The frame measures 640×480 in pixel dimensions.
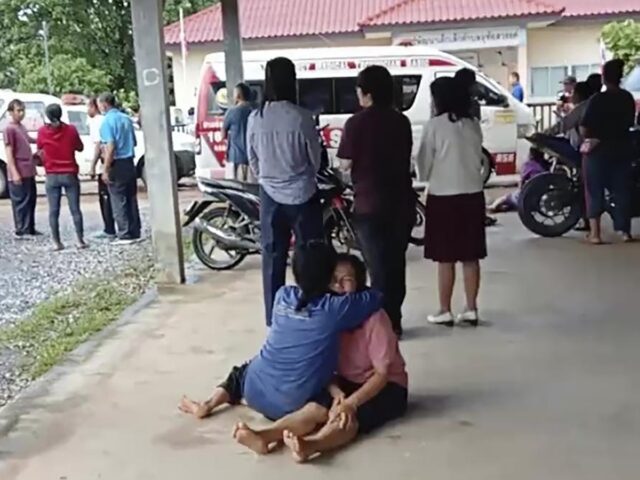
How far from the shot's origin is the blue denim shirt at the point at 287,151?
6.00m

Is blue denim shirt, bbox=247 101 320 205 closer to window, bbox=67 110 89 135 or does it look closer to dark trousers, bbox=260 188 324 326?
dark trousers, bbox=260 188 324 326

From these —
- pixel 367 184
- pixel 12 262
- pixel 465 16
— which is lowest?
pixel 12 262

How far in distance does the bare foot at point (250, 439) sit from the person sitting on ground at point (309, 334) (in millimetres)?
60

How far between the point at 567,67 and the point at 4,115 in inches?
562

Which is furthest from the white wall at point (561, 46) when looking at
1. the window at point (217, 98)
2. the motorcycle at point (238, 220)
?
the motorcycle at point (238, 220)

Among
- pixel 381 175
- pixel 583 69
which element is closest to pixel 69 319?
pixel 381 175

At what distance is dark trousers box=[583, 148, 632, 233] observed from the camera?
9141 mm

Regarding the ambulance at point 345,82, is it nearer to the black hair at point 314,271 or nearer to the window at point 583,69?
the black hair at point 314,271

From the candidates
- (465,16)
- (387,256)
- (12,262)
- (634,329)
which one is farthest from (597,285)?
(465,16)

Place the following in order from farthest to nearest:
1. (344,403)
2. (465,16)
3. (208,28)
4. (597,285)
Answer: (208,28)
(465,16)
(597,285)
(344,403)

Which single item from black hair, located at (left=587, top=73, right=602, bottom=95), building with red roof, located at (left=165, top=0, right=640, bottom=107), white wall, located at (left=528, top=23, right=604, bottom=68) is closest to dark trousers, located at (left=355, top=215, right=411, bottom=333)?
black hair, located at (left=587, top=73, right=602, bottom=95)

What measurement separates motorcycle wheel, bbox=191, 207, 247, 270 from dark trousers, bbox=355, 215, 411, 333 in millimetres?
3064

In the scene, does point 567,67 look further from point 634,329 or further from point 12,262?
point 634,329

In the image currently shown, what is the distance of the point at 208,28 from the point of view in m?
25.2
